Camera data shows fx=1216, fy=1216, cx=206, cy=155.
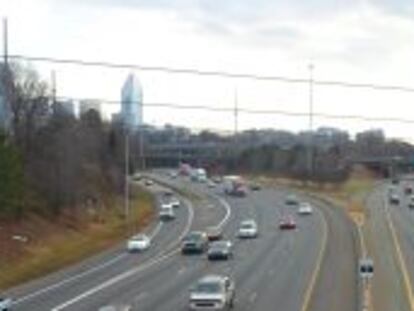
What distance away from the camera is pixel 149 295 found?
54.7m

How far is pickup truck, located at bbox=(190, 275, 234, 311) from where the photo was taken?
44.8m

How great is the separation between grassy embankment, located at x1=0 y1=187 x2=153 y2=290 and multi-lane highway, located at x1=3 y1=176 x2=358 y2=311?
1.66 metres

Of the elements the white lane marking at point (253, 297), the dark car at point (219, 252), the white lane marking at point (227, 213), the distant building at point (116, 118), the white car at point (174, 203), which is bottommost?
the white lane marking at point (227, 213)

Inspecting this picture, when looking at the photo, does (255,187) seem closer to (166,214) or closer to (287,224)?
(166,214)

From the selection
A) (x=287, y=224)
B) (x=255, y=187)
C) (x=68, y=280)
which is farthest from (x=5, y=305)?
(x=255, y=187)

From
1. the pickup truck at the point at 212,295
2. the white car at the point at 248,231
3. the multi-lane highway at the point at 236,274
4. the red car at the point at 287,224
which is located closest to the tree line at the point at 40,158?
the multi-lane highway at the point at 236,274

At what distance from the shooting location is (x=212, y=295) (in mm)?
45125

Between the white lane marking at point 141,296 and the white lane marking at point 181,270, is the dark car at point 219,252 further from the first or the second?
the white lane marking at point 141,296

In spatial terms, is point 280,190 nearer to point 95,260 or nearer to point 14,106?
point 14,106

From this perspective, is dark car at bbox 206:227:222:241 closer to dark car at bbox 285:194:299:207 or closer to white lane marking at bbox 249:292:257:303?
white lane marking at bbox 249:292:257:303

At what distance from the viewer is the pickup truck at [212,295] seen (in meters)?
44.8

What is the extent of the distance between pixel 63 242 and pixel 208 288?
46327 mm

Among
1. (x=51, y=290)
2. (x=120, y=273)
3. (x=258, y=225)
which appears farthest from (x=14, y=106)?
(x=51, y=290)

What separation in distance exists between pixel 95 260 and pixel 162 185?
11864cm
